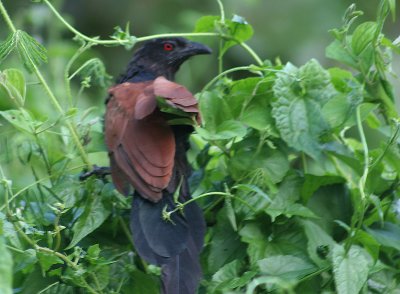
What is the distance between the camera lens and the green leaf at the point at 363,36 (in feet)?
8.76

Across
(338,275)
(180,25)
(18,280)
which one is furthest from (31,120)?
(180,25)

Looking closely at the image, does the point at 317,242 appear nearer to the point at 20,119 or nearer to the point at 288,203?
the point at 288,203

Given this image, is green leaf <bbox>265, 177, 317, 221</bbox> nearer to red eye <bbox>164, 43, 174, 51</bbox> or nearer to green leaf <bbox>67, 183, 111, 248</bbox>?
green leaf <bbox>67, 183, 111, 248</bbox>

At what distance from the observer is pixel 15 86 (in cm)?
262

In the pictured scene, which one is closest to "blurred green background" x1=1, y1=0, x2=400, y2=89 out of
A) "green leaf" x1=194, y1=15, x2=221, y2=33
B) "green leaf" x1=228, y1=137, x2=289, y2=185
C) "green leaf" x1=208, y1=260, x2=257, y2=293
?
"green leaf" x1=194, y1=15, x2=221, y2=33

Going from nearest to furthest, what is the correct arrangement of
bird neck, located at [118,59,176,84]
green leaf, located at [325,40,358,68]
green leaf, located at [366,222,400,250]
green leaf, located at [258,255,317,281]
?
green leaf, located at [258,255,317,281] < green leaf, located at [366,222,400,250] < green leaf, located at [325,40,358,68] < bird neck, located at [118,59,176,84]

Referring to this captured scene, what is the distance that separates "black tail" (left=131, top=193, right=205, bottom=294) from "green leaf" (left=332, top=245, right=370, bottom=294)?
1.36 ft

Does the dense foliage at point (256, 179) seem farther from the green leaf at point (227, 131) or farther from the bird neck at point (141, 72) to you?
the bird neck at point (141, 72)

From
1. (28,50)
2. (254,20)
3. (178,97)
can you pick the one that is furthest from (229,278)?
(254,20)

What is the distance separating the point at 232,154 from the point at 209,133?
0.57ft

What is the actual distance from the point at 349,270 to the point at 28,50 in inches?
42.0

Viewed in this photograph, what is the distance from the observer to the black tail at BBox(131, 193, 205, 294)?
2486 millimetres

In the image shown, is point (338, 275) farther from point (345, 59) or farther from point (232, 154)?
point (345, 59)

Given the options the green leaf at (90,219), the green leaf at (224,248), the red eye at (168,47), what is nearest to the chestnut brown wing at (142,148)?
the green leaf at (90,219)
